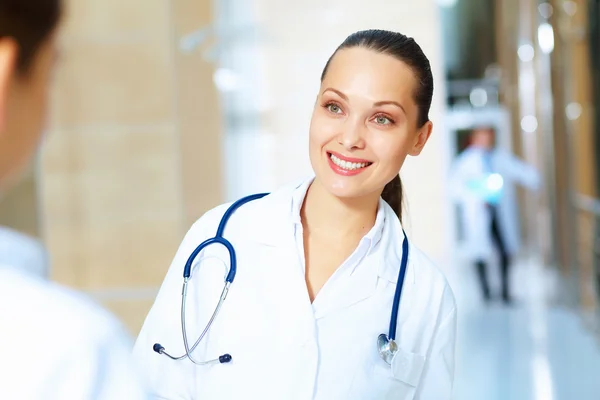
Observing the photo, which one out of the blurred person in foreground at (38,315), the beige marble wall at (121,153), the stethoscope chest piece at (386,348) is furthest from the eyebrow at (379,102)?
the beige marble wall at (121,153)

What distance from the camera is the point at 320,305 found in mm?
843

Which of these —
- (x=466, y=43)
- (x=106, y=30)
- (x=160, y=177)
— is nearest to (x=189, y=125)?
(x=160, y=177)

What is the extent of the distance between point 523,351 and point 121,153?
135 cm

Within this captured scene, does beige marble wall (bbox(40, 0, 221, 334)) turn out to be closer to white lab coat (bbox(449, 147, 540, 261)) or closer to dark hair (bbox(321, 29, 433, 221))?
white lab coat (bbox(449, 147, 540, 261))

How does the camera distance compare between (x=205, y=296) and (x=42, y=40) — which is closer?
(x=42, y=40)

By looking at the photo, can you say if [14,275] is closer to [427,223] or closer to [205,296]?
[205,296]

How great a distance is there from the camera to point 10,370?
0.41 meters

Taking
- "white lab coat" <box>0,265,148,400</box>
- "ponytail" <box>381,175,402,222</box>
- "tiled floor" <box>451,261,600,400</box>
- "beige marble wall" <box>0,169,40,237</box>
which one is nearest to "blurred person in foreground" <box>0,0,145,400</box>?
"white lab coat" <box>0,265,148,400</box>

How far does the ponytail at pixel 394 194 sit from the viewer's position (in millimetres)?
864

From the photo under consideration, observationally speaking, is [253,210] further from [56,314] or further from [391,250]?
[56,314]

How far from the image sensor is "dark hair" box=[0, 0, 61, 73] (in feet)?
1.25

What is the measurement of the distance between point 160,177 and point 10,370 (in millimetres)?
1904

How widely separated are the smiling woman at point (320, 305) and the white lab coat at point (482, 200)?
141cm

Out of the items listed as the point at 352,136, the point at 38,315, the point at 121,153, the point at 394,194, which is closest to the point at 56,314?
the point at 38,315
